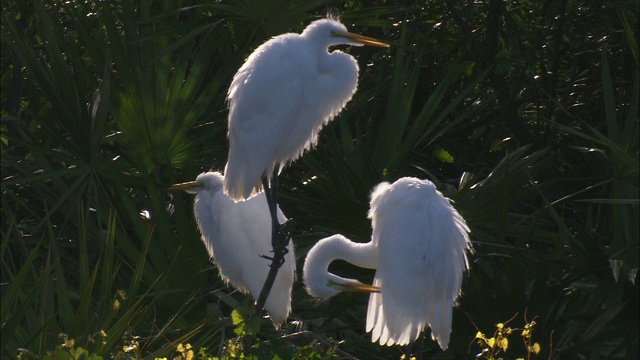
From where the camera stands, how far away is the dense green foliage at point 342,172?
3098 mm

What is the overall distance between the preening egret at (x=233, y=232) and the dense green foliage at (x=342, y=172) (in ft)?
0.49

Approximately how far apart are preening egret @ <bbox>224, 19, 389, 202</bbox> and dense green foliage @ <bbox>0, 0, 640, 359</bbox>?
0.33 metres

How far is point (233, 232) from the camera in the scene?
4.06 metres

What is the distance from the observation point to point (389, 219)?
327 centimetres

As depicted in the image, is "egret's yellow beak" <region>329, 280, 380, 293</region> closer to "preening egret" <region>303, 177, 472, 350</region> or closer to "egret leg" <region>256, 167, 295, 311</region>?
"preening egret" <region>303, 177, 472, 350</region>

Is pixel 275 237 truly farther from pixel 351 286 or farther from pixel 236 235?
pixel 236 235

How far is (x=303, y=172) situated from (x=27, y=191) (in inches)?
50.7

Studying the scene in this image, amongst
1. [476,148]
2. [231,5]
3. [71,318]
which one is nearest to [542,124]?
[476,148]

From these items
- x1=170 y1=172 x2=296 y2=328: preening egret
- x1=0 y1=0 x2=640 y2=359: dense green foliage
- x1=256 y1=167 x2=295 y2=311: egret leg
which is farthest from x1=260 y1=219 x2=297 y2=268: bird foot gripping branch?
x1=170 y1=172 x2=296 y2=328: preening egret

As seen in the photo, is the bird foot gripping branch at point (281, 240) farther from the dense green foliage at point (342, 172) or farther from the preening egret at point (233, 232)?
the preening egret at point (233, 232)

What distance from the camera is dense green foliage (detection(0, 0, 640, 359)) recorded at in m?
3.10

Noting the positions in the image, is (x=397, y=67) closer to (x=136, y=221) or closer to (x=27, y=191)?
(x=136, y=221)

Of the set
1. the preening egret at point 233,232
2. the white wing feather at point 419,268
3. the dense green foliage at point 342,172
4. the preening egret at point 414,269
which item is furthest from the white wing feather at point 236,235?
the white wing feather at point 419,268

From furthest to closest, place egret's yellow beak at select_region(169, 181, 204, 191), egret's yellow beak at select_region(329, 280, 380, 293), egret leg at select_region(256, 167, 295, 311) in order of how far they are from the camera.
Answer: egret's yellow beak at select_region(169, 181, 204, 191) < egret's yellow beak at select_region(329, 280, 380, 293) < egret leg at select_region(256, 167, 295, 311)
